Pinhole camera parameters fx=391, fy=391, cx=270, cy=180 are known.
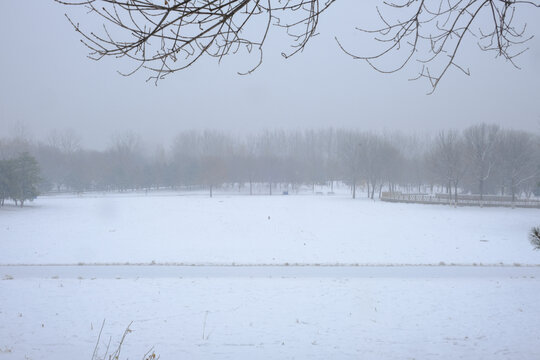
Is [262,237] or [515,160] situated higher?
[515,160]

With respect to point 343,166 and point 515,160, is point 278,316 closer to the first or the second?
point 515,160

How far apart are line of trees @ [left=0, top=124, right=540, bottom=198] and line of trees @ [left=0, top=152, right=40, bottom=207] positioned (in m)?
7.83

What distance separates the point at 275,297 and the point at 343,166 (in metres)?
67.9

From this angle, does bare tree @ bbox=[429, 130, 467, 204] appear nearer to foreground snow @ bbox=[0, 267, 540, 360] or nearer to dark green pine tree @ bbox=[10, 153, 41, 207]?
foreground snow @ bbox=[0, 267, 540, 360]

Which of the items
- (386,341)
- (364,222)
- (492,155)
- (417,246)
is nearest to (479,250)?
(417,246)

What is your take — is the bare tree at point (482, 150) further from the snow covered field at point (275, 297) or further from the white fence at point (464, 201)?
the snow covered field at point (275, 297)

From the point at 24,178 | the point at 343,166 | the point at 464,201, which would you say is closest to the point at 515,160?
the point at 464,201

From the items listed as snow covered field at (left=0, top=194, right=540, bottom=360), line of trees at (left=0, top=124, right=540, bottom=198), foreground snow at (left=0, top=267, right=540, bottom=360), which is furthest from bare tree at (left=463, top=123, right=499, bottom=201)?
foreground snow at (left=0, top=267, right=540, bottom=360)

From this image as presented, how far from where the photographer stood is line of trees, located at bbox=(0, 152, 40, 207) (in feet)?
118

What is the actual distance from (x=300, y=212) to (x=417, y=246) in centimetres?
1747

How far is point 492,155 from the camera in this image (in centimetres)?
4638

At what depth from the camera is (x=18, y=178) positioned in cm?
3638

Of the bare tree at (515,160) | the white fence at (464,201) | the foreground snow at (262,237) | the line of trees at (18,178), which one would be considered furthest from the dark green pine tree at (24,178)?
the bare tree at (515,160)

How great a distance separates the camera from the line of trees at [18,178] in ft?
118
